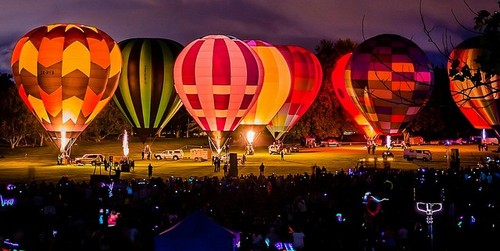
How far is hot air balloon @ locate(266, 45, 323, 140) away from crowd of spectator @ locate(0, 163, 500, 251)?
68.2 feet

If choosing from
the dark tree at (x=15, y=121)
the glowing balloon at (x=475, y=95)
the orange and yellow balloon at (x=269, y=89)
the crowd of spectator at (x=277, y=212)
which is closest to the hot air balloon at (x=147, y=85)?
the orange and yellow balloon at (x=269, y=89)

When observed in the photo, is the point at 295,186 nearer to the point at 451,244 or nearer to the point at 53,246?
the point at 451,244

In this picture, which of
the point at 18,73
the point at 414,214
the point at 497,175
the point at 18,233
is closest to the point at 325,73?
the point at 18,73

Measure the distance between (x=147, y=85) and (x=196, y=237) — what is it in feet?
84.3

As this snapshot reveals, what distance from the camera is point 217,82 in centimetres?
3070

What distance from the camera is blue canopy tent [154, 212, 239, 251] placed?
9.19m

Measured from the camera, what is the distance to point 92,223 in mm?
Answer: 12172

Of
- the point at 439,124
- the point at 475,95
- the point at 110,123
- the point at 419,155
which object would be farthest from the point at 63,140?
the point at 439,124

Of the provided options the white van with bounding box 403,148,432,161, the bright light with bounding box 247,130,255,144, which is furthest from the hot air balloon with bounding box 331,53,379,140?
the bright light with bounding box 247,130,255,144

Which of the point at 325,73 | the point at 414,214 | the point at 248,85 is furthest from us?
the point at 325,73

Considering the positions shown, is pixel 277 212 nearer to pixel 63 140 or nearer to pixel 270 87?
pixel 63 140

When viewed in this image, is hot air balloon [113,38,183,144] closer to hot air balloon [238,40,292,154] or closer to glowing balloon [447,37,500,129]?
hot air balloon [238,40,292,154]

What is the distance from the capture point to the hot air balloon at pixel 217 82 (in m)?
30.8

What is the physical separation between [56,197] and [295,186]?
691cm
